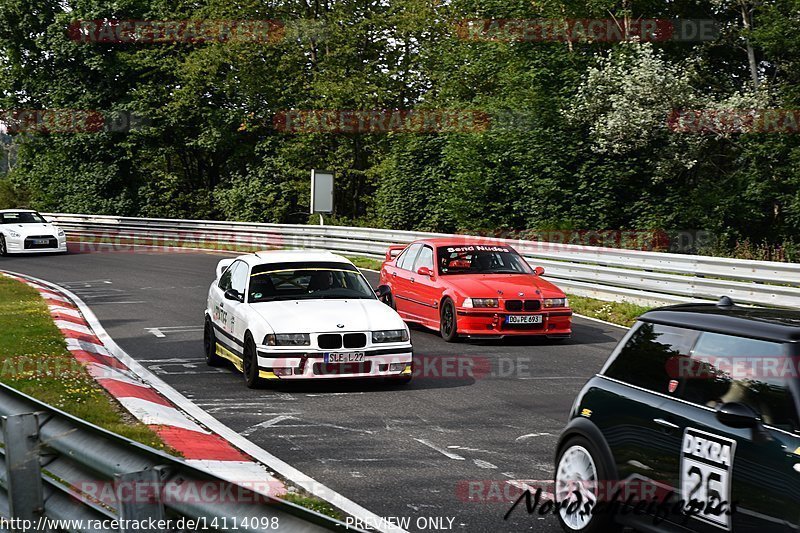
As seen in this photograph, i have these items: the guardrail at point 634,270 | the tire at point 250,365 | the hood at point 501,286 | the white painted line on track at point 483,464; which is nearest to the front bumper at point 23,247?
the guardrail at point 634,270

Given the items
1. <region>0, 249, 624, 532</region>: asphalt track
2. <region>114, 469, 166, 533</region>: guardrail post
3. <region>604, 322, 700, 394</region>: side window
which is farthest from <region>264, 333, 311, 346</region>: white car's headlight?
<region>114, 469, 166, 533</region>: guardrail post

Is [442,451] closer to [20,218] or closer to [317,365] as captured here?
[317,365]

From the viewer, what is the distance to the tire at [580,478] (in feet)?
18.6

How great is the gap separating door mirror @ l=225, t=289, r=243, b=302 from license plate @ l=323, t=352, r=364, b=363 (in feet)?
5.28

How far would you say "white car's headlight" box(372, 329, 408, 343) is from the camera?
430 inches

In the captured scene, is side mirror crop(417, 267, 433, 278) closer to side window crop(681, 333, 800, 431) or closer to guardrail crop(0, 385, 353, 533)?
side window crop(681, 333, 800, 431)

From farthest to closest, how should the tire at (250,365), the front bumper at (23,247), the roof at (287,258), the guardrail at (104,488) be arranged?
the front bumper at (23,247) < the roof at (287,258) < the tire at (250,365) < the guardrail at (104,488)

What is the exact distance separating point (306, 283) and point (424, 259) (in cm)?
424

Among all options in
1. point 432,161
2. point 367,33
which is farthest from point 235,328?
point 367,33

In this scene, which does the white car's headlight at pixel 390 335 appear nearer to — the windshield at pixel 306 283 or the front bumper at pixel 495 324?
the windshield at pixel 306 283

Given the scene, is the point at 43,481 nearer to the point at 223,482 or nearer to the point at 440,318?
the point at 223,482

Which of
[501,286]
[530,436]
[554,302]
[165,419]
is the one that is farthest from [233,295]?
[554,302]

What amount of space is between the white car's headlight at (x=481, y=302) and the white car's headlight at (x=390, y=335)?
3369 millimetres

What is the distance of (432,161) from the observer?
33094mm
